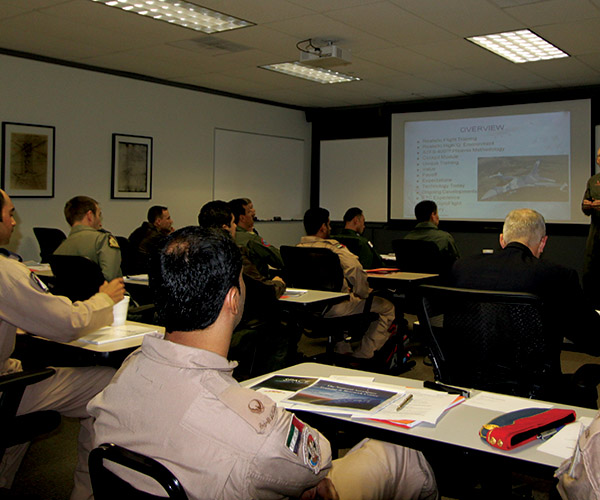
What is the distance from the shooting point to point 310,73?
286 inches

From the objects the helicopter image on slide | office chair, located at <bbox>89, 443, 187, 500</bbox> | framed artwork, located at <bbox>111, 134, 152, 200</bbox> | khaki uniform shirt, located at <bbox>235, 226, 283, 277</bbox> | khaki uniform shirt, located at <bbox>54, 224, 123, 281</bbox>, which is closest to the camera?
office chair, located at <bbox>89, 443, 187, 500</bbox>

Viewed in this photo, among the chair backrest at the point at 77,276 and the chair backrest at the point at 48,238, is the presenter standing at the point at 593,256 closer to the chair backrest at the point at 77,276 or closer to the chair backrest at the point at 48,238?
the chair backrest at the point at 77,276

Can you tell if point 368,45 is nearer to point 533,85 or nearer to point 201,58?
point 201,58

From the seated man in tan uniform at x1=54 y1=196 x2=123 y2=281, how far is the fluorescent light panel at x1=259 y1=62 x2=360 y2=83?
3327 mm

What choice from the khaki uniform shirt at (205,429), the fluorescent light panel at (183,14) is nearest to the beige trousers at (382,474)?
the khaki uniform shirt at (205,429)

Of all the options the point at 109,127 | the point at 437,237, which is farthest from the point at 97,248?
the point at 109,127

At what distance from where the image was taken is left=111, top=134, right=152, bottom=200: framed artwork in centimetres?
723

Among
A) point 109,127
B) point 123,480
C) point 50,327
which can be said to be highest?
point 109,127

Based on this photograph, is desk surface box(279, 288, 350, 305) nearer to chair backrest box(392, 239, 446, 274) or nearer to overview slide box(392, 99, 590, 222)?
chair backrest box(392, 239, 446, 274)

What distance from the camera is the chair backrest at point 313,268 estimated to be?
4.43 meters

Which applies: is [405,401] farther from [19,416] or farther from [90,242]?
[90,242]

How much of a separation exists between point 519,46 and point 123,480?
19.2ft

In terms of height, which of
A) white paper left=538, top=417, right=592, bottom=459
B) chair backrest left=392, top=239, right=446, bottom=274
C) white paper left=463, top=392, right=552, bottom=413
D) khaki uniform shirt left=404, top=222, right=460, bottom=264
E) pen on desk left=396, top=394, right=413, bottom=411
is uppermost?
khaki uniform shirt left=404, top=222, right=460, bottom=264

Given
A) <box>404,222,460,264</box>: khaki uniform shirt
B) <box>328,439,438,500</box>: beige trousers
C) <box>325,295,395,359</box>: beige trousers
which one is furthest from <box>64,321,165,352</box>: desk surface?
<box>404,222,460,264</box>: khaki uniform shirt
